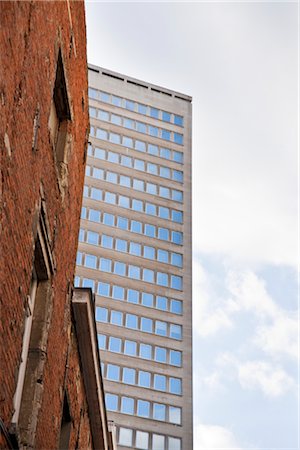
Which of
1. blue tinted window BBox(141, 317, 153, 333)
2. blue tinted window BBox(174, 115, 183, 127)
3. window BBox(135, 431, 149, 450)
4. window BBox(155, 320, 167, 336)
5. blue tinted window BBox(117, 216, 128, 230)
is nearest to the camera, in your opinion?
window BBox(135, 431, 149, 450)

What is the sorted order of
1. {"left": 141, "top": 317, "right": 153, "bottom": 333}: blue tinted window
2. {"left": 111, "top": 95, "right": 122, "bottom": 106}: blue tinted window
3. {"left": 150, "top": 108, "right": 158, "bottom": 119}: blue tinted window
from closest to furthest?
{"left": 141, "top": 317, "right": 153, "bottom": 333}: blue tinted window, {"left": 111, "top": 95, "right": 122, "bottom": 106}: blue tinted window, {"left": 150, "top": 108, "right": 158, "bottom": 119}: blue tinted window

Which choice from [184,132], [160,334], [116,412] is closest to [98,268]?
[160,334]

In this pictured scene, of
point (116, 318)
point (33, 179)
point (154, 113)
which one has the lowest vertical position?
point (33, 179)

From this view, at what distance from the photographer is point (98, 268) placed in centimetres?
7494

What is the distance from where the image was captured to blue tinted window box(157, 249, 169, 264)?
80650 millimetres

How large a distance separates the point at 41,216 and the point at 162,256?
71717mm

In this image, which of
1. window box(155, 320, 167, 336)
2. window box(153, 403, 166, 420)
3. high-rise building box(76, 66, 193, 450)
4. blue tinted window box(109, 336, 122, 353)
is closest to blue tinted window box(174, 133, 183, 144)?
high-rise building box(76, 66, 193, 450)

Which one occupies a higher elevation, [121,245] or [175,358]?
[121,245]

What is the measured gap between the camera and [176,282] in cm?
8025

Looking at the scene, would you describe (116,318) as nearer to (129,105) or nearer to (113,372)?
(113,372)

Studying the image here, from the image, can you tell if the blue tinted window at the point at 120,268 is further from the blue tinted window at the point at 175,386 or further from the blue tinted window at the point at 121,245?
the blue tinted window at the point at 175,386

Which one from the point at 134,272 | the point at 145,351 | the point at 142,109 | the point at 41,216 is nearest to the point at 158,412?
the point at 145,351

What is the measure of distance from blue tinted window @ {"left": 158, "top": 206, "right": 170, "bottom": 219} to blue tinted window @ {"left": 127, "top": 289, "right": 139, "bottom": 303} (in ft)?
37.3

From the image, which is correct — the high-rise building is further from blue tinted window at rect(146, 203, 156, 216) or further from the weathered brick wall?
the weathered brick wall
